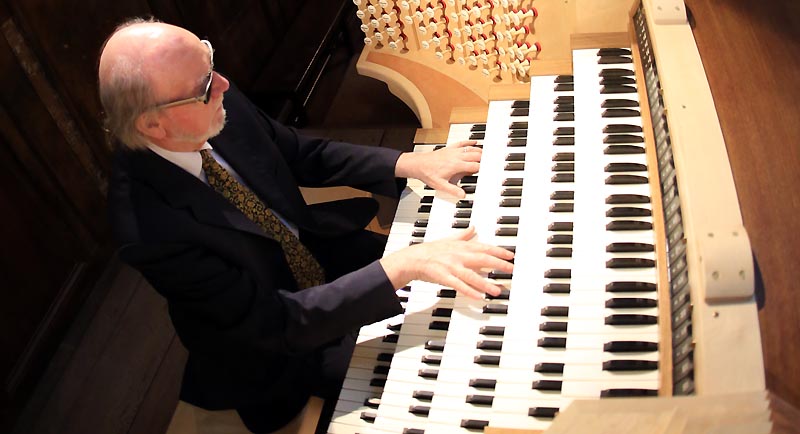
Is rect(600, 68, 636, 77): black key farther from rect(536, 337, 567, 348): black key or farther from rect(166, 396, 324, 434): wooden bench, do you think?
rect(166, 396, 324, 434): wooden bench

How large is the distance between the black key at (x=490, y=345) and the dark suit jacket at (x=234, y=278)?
0.97 ft

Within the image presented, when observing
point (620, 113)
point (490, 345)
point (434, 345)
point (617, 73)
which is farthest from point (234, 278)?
point (617, 73)

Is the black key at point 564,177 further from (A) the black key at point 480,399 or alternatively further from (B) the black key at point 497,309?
(A) the black key at point 480,399

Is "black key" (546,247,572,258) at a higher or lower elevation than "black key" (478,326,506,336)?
higher

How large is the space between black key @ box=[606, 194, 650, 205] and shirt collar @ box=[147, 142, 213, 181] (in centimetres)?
123

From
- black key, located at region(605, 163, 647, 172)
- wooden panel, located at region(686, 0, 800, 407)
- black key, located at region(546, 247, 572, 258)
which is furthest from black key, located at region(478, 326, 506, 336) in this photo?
wooden panel, located at region(686, 0, 800, 407)

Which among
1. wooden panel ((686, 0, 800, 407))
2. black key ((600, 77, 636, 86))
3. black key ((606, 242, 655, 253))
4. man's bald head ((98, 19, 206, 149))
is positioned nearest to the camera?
wooden panel ((686, 0, 800, 407))

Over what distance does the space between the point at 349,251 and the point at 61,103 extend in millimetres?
1561

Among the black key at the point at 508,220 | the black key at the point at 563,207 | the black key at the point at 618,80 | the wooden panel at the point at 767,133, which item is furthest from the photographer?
the black key at the point at 618,80

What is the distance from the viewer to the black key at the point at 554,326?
1.95 m

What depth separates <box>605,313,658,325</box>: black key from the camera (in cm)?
186

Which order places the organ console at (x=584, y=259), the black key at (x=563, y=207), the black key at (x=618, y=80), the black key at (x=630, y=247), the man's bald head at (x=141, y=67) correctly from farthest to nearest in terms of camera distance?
the black key at (x=618, y=80) → the black key at (x=563, y=207) → the black key at (x=630, y=247) → the man's bald head at (x=141, y=67) → the organ console at (x=584, y=259)

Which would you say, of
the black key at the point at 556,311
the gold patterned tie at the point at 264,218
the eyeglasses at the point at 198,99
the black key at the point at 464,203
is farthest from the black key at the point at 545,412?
the eyeglasses at the point at 198,99

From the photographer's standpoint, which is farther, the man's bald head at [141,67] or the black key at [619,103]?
the black key at [619,103]
